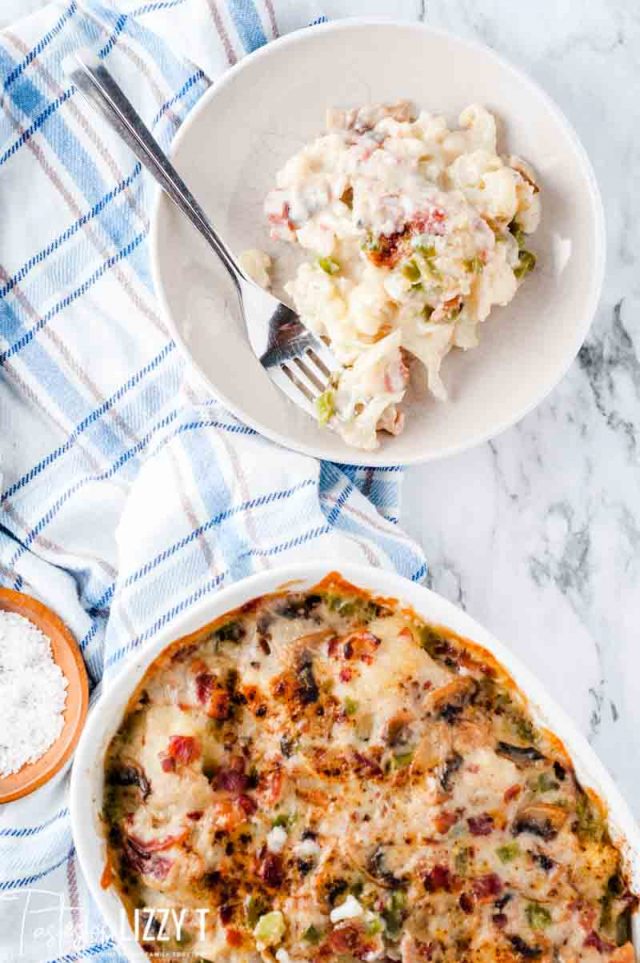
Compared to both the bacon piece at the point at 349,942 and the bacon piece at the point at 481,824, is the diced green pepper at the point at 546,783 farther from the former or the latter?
the bacon piece at the point at 349,942

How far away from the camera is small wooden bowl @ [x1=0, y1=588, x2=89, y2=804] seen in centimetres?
284

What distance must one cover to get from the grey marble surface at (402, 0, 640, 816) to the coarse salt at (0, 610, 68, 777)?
0.95 meters

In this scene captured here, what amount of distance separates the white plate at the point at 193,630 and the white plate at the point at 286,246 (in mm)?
392

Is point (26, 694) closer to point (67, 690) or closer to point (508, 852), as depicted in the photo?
point (67, 690)

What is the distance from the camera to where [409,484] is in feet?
10.3

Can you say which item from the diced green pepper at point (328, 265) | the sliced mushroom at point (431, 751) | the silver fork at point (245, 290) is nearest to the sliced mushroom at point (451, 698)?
the sliced mushroom at point (431, 751)

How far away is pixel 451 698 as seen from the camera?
260 centimetres

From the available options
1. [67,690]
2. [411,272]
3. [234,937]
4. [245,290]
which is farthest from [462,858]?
[245,290]

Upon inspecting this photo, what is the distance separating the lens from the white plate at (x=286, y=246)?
287cm

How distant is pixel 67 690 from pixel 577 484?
135 centimetres

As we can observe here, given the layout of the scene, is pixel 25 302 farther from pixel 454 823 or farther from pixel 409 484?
pixel 454 823

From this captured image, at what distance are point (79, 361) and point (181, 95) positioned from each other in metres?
0.70

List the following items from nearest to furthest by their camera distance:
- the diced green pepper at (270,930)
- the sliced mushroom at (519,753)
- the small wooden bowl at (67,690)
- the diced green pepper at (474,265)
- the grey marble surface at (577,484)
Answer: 1. the diced green pepper at (270,930)
2. the sliced mushroom at (519,753)
3. the diced green pepper at (474,265)
4. the small wooden bowl at (67,690)
5. the grey marble surface at (577,484)

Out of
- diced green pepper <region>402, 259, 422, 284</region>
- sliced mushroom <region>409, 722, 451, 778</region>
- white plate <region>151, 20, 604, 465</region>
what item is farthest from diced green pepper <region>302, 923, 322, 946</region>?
diced green pepper <region>402, 259, 422, 284</region>
